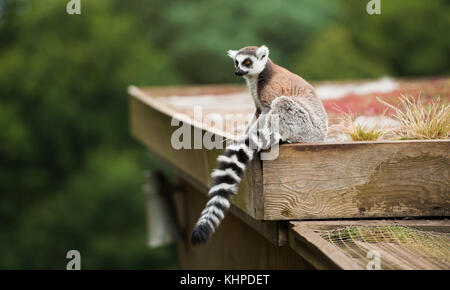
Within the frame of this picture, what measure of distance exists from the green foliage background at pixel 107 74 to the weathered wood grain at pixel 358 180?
46.2 feet

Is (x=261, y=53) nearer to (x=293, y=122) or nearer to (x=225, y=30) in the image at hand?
(x=293, y=122)

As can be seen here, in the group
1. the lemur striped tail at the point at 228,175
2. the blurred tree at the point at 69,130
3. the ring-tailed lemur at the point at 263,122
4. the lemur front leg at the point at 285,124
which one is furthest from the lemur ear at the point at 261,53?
the blurred tree at the point at 69,130

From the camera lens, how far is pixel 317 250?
7.72 feet

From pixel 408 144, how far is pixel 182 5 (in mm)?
16952

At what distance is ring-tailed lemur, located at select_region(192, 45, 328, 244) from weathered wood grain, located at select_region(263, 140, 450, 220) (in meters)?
0.12

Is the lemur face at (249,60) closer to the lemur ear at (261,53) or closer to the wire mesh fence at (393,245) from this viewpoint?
the lemur ear at (261,53)

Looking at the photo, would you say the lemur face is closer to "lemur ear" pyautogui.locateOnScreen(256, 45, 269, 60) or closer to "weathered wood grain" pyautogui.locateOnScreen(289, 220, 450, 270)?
"lemur ear" pyautogui.locateOnScreen(256, 45, 269, 60)

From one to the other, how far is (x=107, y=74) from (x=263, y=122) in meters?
16.8

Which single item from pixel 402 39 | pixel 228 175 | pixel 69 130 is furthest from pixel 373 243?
pixel 402 39

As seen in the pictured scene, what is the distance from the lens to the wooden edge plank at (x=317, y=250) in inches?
84.8

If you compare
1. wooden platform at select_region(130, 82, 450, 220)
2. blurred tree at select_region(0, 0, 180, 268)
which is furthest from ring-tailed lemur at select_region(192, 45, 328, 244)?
blurred tree at select_region(0, 0, 180, 268)

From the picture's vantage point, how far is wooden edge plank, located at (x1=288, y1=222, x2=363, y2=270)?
2154 mm

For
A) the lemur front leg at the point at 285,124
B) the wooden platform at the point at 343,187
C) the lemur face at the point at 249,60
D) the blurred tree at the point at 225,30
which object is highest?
the blurred tree at the point at 225,30
